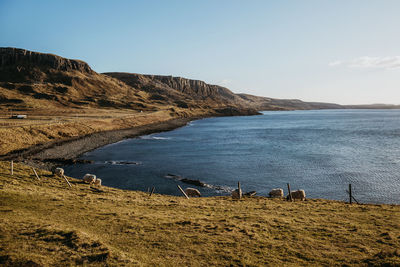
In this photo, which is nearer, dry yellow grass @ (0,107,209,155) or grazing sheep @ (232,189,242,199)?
grazing sheep @ (232,189,242,199)

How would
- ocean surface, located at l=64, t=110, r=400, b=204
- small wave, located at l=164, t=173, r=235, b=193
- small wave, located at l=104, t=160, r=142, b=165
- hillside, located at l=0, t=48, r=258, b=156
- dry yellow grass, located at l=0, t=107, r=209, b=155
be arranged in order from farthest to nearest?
hillside, located at l=0, t=48, r=258, b=156 → dry yellow grass, located at l=0, t=107, r=209, b=155 → small wave, located at l=104, t=160, r=142, b=165 → ocean surface, located at l=64, t=110, r=400, b=204 → small wave, located at l=164, t=173, r=235, b=193

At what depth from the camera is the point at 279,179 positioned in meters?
41.0

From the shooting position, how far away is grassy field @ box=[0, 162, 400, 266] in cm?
1293

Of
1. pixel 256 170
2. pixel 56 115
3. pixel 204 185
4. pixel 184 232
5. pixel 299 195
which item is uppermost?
pixel 56 115

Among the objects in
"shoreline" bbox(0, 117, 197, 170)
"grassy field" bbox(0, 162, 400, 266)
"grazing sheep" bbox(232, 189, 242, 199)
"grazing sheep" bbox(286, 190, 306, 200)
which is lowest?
"shoreline" bbox(0, 117, 197, 170)

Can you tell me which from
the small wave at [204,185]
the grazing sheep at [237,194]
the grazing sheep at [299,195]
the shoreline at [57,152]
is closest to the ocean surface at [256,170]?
the small wave at [204,185]

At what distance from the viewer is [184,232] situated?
16.8m

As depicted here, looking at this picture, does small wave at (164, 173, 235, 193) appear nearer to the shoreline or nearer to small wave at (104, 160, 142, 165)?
small wave at (104, 160, 142, 165)

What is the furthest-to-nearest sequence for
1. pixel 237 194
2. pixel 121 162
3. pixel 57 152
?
pixel 57 152 < pixel 121 162 < pixel 237 194

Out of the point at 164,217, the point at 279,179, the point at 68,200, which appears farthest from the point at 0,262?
the point at 279,179

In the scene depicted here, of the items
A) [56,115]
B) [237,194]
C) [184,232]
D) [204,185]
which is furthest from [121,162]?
[56,115]

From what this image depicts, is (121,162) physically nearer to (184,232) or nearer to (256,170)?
(256,170)

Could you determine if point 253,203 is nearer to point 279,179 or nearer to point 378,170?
point 279,179


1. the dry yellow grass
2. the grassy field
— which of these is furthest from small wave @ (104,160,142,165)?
the grassy field
